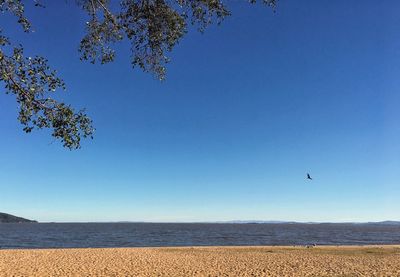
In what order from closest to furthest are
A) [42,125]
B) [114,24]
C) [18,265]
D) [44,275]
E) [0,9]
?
[0,9] < [42,125] < [114,24] < [44,275] < [18,265]

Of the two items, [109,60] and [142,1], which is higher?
[142,1]

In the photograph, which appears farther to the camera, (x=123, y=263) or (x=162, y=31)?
(x=123, y=263)

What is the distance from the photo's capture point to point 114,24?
403 inches

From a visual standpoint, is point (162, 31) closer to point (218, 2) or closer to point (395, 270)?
point (218, 2)

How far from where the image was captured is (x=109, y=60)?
35.1 feet

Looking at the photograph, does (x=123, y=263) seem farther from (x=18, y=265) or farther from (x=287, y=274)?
(x=287, y=274)

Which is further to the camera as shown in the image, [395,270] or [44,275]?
[395,270]

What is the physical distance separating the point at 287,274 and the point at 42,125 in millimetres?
17840

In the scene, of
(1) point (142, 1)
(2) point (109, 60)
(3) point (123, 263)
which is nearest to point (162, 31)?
(1) point (142, 1)

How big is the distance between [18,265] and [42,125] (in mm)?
21678

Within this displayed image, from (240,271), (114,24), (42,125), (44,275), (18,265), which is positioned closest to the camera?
(42,125)

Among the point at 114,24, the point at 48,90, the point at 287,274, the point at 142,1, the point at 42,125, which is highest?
the point at 142,1

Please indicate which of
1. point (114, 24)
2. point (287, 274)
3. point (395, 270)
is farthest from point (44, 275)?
point (395, 270)

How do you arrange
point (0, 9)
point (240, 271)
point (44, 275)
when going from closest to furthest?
point (0, 9), point (44, 275), point (240, 271)
